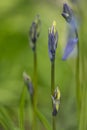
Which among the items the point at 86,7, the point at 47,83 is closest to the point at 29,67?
the point at 47,83

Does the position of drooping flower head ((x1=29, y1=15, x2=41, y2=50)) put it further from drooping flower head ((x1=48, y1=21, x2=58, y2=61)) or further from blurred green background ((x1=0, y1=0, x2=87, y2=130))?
blurred green background ((x1=0, y1=0, x2=87, y2=130))

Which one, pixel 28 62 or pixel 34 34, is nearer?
pixel 34 34

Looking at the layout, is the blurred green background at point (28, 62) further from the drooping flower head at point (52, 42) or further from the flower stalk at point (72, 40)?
the drooping flower head at point (52, 42)

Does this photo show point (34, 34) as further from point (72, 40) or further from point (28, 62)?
point (28, 62)

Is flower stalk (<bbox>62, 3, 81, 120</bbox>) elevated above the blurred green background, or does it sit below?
above

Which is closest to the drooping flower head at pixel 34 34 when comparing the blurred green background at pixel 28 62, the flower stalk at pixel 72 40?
the flower stalk at pixel 72 40

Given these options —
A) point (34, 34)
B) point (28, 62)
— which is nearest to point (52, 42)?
point (34, 34)

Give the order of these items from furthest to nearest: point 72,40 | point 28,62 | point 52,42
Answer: point 28,62
point 72,40
point 52,42

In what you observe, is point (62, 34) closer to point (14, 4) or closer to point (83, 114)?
point (14, 4)

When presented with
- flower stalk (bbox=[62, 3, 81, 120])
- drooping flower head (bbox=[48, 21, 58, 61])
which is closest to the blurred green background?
flower stalk (bbox=[62, 3, 81, 120])
